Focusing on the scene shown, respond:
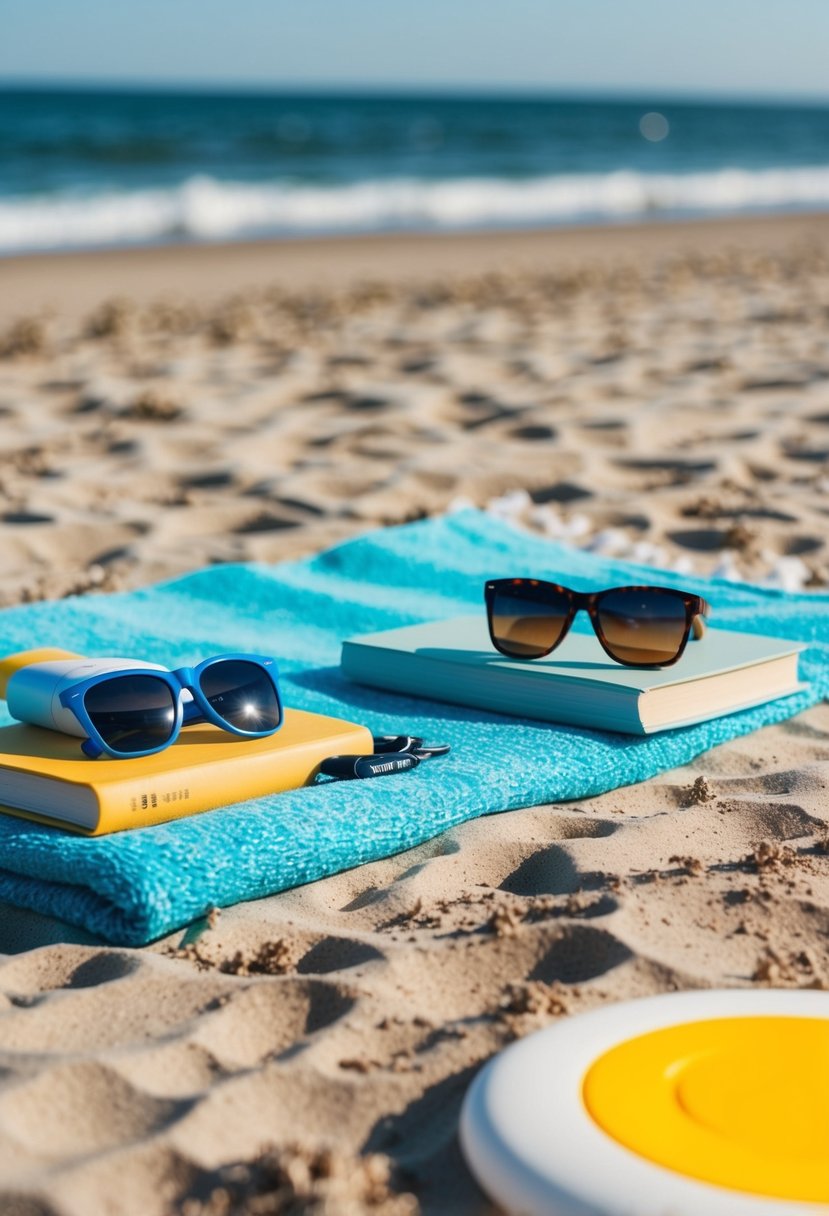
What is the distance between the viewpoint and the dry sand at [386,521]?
53.1 inches

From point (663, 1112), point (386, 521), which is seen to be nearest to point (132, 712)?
point (663, 1112)

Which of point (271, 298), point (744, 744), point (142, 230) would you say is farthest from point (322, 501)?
point (142, 230)

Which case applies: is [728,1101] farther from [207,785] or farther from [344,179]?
[344,179]

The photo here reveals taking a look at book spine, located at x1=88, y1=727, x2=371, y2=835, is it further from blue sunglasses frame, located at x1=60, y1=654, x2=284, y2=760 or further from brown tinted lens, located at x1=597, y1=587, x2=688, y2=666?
brown tinted lens, located at x1=597, y1=587, x2=688, y2=666

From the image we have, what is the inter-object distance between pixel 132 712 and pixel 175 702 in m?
0.06

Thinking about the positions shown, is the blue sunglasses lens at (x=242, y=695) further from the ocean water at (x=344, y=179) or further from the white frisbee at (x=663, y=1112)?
the ocean water at (x=344, y=179)

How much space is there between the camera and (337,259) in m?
11.0

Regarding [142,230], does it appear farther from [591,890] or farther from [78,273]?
[591,890]

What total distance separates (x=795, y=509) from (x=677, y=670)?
1.73 m

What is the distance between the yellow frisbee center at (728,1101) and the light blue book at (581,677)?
2.96 ft

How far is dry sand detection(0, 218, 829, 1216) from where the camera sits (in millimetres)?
1349

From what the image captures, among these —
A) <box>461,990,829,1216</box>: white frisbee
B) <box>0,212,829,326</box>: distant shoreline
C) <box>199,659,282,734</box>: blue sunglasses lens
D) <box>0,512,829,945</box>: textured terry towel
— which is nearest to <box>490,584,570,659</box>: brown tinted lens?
<box>0,512,829,945</box>: textured terry towel

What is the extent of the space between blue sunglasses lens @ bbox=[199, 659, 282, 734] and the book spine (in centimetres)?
6

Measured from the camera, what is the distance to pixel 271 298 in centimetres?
857
